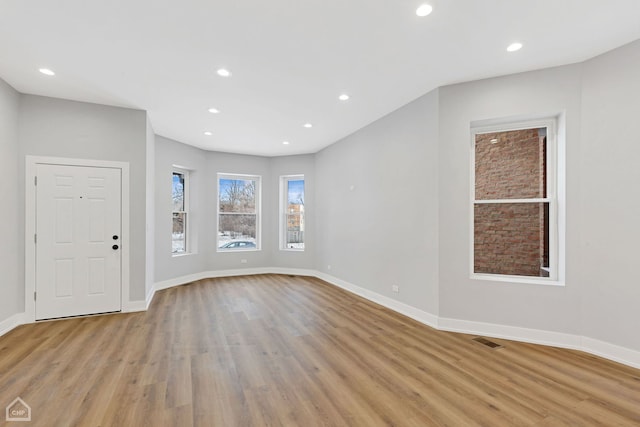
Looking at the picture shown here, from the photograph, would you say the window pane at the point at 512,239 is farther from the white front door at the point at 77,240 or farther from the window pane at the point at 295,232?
the white front door at the point at 77,240

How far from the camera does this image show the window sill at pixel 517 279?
10.3 feet

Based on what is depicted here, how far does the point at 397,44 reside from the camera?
8.75ft

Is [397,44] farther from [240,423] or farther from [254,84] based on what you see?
[240,423]

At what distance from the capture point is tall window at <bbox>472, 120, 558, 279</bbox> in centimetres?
329

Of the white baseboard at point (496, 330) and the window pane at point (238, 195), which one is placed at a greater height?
the window pane at point (238, 195)

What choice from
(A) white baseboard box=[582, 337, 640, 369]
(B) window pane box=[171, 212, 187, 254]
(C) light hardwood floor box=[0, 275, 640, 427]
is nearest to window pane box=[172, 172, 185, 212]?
(B) window pane box=[171, 212, 187, 254]

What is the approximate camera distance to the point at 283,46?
2.70 meters

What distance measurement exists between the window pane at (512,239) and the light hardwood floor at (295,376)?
2.76 ft

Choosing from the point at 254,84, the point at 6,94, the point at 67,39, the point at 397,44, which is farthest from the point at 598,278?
the point at 6,94

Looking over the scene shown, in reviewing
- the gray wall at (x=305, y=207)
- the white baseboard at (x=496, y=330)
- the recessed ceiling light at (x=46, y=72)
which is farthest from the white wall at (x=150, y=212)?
the gray wall at (x=305, y=207)

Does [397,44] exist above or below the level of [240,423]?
above

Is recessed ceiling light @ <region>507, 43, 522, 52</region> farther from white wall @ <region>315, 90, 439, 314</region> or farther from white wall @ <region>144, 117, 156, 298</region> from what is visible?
white wall @ <region>144, 117, 156, 298</region>

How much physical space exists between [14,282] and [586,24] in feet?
21.7

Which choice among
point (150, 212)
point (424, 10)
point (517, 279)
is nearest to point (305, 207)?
point (150, 212)
